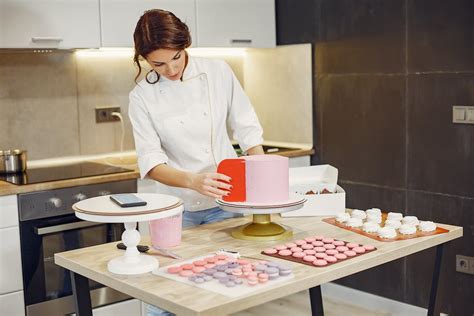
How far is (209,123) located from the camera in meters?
2.64

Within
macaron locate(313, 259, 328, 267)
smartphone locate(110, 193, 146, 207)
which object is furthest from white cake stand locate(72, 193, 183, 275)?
macaron locate(313, 259, 328, 267)

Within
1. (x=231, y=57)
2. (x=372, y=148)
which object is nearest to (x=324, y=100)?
(x=372, y=148)

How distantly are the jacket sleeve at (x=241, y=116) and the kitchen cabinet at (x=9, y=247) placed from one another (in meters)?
1.03

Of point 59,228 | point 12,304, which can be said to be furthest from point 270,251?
point 12,304

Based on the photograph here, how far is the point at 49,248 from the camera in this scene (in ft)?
10.5

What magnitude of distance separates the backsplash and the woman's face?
131 cm

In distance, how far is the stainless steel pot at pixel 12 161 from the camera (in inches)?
130

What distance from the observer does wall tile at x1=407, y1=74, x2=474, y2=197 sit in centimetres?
328

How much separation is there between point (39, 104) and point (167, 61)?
1.45 meters

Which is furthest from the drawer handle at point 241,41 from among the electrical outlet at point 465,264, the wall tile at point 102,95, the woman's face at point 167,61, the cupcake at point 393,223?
the cupcake at point 393,223

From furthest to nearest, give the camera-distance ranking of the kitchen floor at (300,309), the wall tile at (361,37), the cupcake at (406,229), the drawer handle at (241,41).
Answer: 1. the drawer handle at (241,41)
2. the kitchen floor at (300,309)
3. the wall tile at (361,37)
4. the cupcake at (406,229)

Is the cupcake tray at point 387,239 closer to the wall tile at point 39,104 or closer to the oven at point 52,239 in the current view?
the oven at point 52,239

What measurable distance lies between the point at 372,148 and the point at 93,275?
6.87 feet

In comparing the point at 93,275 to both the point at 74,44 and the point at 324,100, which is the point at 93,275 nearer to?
the point at 74,44
